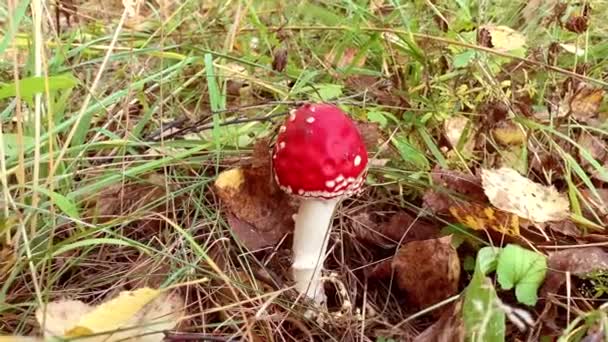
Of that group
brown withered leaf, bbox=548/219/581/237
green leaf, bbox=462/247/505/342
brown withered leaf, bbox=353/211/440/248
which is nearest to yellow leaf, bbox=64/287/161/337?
green leaf, bbox=462/247/505/342

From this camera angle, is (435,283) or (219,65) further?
(219,65)

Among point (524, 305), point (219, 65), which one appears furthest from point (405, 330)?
point (219, 65)

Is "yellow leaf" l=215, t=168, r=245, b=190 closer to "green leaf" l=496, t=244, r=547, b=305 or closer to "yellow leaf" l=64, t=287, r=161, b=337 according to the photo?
"yellow leaf" l=64, t=287, r=161, b=337

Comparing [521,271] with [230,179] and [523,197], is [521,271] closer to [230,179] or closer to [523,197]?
[523,197]

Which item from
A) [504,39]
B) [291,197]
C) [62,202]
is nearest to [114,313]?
→ [62,202]

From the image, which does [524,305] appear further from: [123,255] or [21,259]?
[21,259]

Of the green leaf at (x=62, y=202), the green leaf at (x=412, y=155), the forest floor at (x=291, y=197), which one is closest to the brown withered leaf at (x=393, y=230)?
the forest floor at (x=291, y=197)

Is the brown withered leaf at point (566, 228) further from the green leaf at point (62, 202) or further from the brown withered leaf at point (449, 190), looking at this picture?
the green leaf at point (62, 202)
